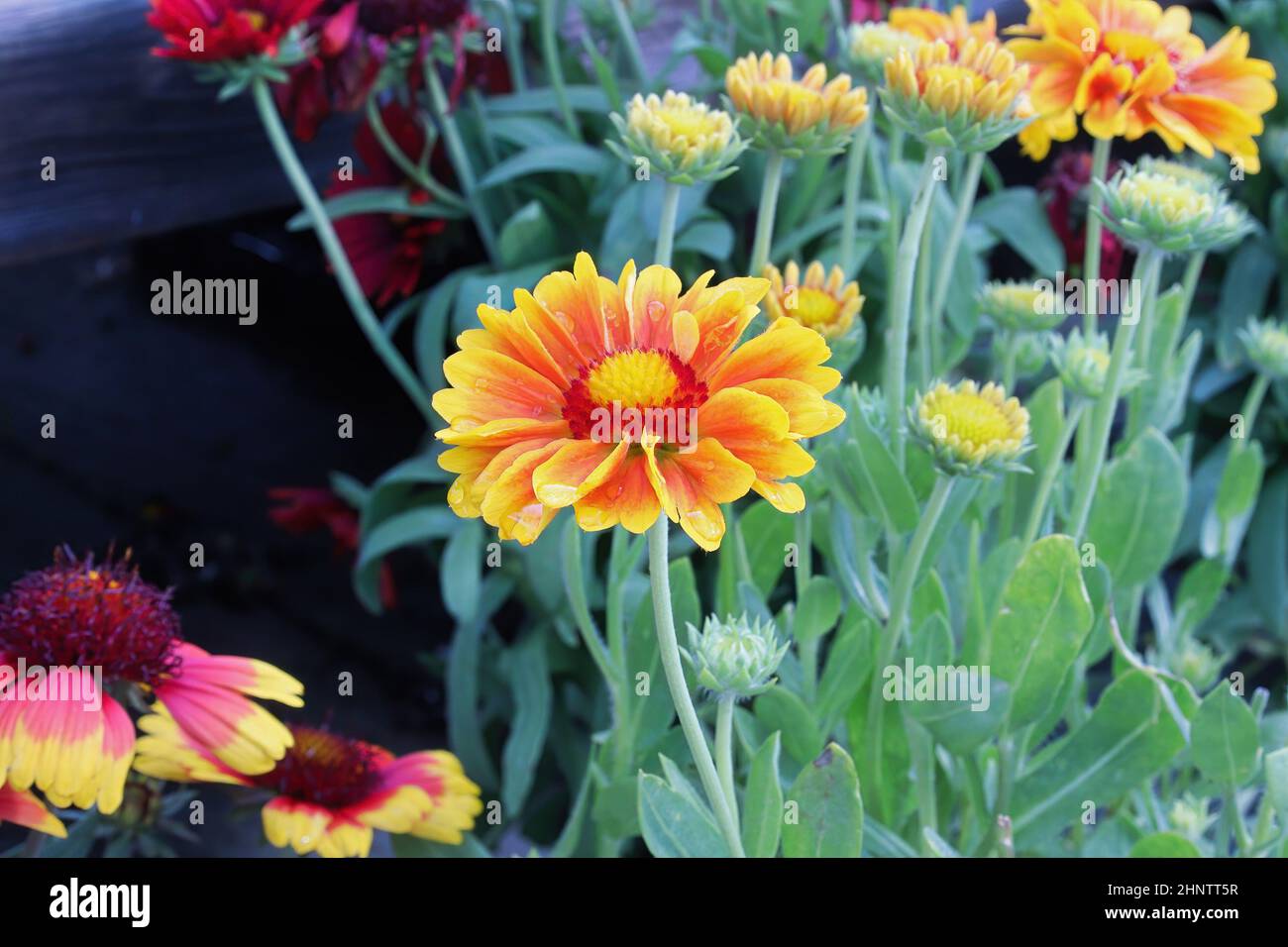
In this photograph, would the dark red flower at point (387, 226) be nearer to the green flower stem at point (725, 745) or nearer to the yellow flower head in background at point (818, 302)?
the yellow flower head in background at point (818, 302)

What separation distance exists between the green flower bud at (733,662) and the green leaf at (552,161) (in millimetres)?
590

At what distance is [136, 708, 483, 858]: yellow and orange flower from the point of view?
0.69m

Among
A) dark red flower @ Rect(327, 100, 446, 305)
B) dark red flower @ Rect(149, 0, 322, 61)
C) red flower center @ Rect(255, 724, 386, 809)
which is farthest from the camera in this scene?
dark red flower @ Rect(327, 100, 446, 305)

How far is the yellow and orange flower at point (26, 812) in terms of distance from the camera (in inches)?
24.0

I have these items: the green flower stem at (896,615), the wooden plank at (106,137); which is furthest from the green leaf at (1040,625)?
the wooden plank at (106,137)

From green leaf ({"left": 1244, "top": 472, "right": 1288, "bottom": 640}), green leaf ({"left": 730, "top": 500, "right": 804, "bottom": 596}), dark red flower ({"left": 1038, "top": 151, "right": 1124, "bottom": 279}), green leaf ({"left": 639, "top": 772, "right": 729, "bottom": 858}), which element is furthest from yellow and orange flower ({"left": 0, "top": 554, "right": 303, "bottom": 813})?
green leaf ({"left": 1244, "top": 472, "right": 1288, "bottom": 640})

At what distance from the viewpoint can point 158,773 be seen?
693 millimetres

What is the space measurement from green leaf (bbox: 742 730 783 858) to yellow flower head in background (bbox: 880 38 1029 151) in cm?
32

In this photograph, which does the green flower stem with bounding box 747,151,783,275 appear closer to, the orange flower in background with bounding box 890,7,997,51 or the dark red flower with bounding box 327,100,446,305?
the orange flower in background with bounding box 890,7,997,51

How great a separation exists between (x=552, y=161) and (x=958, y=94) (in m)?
0.50

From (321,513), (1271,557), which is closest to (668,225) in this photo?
(321,513)
